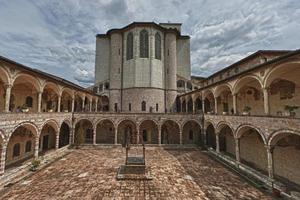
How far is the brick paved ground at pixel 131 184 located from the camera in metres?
10.4

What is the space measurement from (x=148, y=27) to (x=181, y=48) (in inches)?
413

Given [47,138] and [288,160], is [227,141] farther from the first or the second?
[47,138]

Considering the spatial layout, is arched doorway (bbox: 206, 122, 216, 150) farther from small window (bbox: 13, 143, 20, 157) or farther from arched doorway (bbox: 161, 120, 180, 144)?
small window (bbox: 13, 143, 20, 157)

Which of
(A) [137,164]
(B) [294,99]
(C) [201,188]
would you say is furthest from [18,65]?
(B) [294,99]

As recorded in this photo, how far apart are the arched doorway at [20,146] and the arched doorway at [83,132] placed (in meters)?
5.61

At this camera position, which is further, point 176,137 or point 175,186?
point 176,137

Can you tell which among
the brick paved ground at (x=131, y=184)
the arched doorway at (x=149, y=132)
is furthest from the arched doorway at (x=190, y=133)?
the brick paved ground at (x=131, y=184)

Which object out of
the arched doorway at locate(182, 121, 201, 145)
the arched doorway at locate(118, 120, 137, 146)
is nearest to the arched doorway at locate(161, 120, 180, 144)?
the arched doorway at locate(182, 121, 201, 145)

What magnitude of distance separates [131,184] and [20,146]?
14912 mm

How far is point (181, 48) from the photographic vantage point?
38.7 metres

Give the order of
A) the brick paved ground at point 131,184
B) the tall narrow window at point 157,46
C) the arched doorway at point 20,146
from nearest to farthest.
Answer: the brick paved ground at point 131,184 < the arched doorway at point 20,146 < the tall narrow window at point 157,46

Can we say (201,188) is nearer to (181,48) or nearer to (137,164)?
(137,164)

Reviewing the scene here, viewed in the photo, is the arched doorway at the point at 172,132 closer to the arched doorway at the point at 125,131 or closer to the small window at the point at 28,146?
the arched doorway at the point at 125,131

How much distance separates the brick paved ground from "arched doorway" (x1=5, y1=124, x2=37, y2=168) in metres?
4.49
